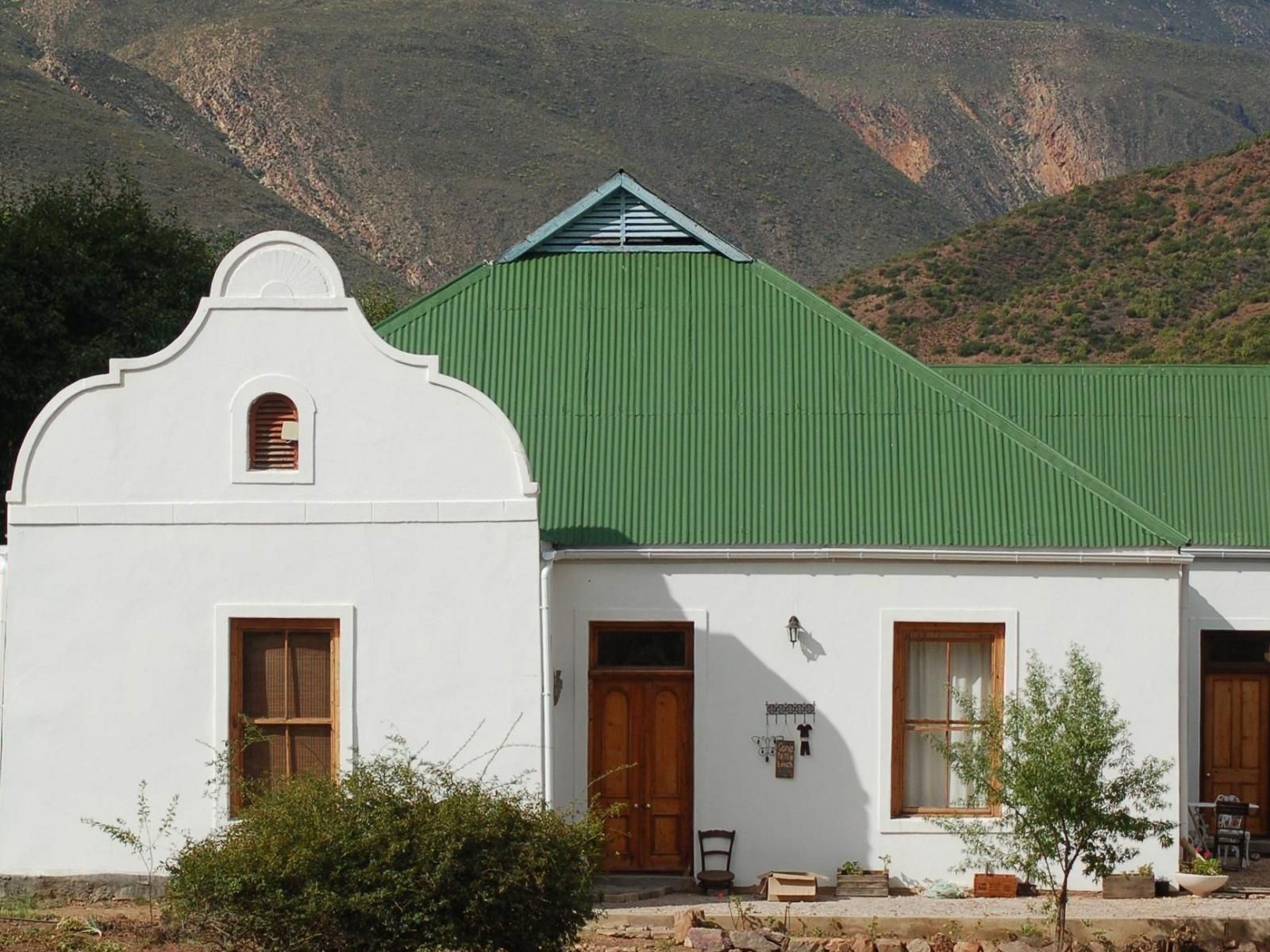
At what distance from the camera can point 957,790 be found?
18078 millimetres

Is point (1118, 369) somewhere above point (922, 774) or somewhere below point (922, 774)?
above

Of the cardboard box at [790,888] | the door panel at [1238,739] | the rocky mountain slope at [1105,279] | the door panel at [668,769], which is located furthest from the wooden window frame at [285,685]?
the rocky mountain slope at [1105,279]

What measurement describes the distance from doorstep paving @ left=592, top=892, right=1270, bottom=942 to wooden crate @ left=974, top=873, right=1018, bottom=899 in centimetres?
12

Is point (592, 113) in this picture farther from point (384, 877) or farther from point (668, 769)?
point (384, 877)

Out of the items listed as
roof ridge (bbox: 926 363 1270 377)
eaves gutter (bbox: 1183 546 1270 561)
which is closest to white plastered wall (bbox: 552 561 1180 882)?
eaves gutter (bbox: 1183 546 1270 561)

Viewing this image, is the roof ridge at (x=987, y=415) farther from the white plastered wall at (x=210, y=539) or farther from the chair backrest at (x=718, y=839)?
the white plastered wall at (x=210, y=539)

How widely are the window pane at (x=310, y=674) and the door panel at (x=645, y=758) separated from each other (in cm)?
284

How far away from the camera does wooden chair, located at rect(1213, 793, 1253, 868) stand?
2003cm

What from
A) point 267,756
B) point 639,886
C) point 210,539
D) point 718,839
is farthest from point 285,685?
point 718,839

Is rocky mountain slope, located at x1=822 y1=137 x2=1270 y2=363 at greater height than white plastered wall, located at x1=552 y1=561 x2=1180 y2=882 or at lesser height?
greater

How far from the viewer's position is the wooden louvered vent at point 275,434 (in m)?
16.3

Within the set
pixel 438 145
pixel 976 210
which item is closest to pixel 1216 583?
pixel 438 145

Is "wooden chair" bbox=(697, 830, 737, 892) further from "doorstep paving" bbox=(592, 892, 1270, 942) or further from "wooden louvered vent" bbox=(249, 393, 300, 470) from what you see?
"wooden louvered vent" bbox=(249, 393, 300, 470)

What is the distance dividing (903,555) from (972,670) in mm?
1338
